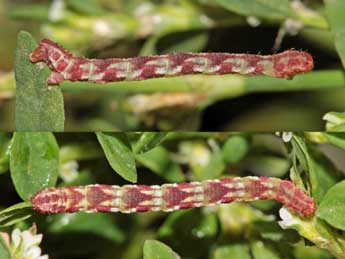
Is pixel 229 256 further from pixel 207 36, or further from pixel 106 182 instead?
pixel 207 36

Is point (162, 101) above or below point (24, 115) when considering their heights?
below

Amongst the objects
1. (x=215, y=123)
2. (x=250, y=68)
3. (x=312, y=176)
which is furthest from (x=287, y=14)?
(x=215, y=123)

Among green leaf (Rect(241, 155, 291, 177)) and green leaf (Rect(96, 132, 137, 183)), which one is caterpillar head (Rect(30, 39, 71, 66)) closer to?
green leaf (Rect(96, 132, 137, 183))

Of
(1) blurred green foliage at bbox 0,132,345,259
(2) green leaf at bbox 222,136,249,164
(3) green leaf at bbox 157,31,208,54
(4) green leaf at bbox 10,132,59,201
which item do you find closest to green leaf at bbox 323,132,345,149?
(1) blurred green foliage at bbox 0,132,345,259

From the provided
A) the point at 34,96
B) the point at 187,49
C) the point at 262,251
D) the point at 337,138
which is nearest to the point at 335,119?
the point at 337,138

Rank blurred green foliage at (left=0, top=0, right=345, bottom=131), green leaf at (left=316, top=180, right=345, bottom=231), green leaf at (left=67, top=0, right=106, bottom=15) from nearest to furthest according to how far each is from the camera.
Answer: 1. green leaf at (left=316, top=180, right=345, bottom=231)
2. blurred green foliage at (left=0, top=0, right=345, bottom=131)
3. green leaf at (left=67, top=0, right=106, bottom=15)

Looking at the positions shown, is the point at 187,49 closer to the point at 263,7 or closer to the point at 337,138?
the point at 263,7
